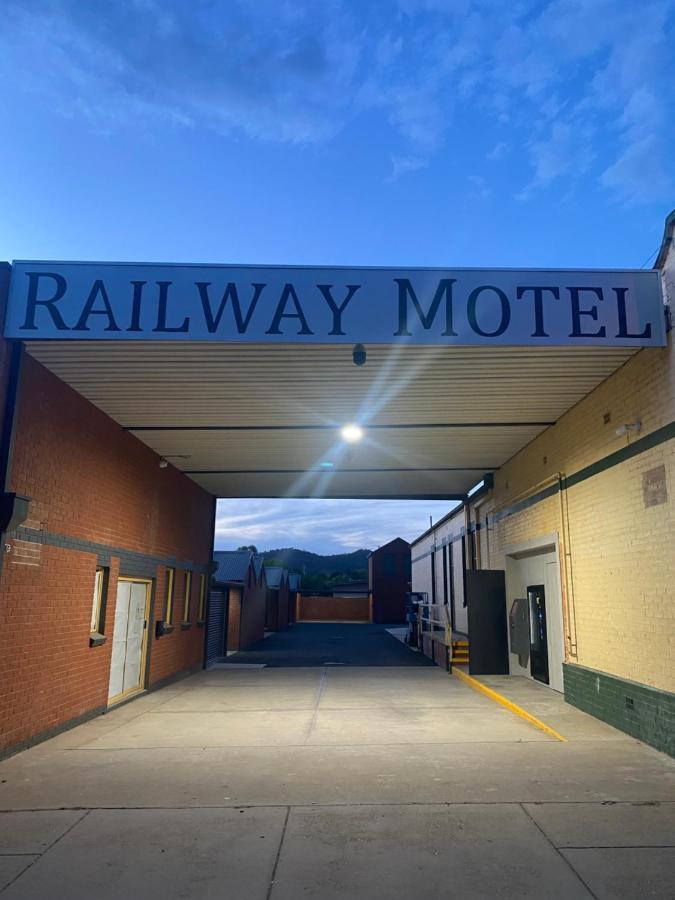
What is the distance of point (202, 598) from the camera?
16.4 metres

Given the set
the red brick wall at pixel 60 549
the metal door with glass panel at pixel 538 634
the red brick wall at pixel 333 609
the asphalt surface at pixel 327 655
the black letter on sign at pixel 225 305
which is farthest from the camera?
the red brick wall at pixel 333 609

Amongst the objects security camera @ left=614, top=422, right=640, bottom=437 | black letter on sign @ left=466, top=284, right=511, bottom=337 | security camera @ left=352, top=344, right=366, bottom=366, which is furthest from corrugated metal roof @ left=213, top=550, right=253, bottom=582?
black letter on sign @ left=466, top=284, right=511, bottom=337

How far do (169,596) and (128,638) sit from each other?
2421mm

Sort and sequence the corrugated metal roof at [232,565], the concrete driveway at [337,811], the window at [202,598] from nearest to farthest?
the concrete driveway at [337,811]
the window at [202,598]
the corrugated metal roof at [232,565]

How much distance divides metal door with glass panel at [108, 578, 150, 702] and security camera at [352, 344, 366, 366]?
6079mm

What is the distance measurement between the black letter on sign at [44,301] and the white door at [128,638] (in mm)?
5342

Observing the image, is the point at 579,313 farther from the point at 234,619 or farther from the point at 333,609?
the point at 333,609

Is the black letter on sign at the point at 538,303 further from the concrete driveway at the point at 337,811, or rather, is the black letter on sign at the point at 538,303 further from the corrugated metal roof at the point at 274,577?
the corrugated metal roof at the point at 274,577

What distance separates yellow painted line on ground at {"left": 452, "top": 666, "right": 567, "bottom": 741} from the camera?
8133 mm

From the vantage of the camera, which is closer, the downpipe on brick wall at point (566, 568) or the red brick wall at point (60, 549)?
the red brick wall at point (60, 549)

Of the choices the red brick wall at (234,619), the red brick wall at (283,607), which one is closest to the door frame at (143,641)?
the red brick wall at (234,619)

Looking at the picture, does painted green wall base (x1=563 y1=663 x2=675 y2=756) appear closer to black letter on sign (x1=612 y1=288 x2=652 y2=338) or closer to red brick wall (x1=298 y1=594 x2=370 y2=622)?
black letter on sign (x1=612 y1=288 x2=652 y2=338)

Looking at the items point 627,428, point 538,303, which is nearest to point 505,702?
point 627,428

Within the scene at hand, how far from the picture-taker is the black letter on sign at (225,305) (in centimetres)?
667
